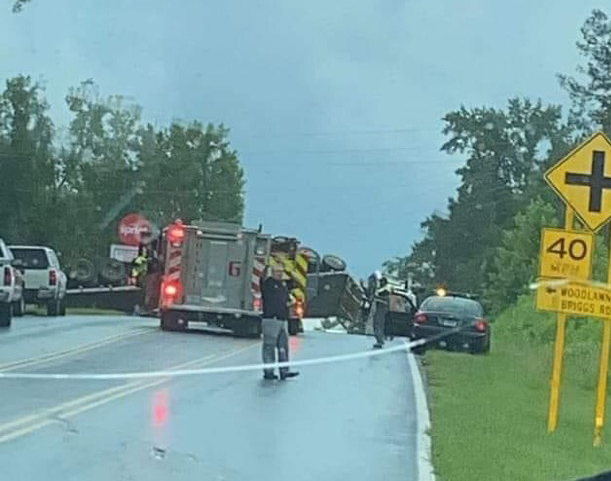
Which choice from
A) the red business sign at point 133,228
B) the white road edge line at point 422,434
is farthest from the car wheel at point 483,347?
the red business sign at point 133,228

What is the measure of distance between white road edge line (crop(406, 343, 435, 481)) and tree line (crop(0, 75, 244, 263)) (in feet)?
43.8

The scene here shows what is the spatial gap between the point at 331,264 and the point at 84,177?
35.8 feet

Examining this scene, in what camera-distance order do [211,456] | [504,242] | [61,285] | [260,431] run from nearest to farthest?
1. [211,456]
2. [260,431]
3. [504,242]
4. [61,285]

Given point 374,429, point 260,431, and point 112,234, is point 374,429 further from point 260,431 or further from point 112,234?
point 112,234

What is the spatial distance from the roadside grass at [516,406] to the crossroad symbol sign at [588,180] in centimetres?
229

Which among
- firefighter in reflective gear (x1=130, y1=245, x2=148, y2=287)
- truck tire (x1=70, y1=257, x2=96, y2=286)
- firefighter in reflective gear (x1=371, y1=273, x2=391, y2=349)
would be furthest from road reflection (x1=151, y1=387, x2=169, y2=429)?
truck tire (x1=70, y1=257, x2=96, y2=286)

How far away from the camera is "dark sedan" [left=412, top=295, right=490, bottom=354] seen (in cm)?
2919

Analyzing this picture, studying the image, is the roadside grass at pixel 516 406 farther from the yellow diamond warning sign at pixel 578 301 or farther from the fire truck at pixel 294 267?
the fire truck at pixel 294 267

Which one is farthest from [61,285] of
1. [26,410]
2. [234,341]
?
[26,410]

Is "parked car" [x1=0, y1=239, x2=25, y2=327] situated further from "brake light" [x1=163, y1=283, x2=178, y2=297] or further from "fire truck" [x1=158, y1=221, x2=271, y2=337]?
"fire truck" [x1=158, y1=221, x2=271, y2=337]

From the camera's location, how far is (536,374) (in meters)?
24.8

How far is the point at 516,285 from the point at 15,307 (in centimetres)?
1420

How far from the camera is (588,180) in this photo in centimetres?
1620

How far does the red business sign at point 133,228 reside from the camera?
38.8m
